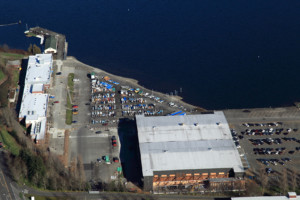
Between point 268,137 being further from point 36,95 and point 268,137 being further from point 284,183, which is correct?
point 36,95

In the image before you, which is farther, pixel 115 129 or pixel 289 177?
pixel 115 129

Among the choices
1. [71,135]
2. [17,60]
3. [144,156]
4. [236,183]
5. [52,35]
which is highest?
[52,35]

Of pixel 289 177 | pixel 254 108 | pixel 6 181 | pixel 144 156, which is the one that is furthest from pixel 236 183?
pixel 6 181

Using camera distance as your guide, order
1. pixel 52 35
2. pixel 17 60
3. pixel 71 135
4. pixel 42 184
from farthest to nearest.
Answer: pixel 52 35
pixel 17 60
pixel 71 135
pixel 42 184

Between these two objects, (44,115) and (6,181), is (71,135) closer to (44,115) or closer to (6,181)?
(44,115)

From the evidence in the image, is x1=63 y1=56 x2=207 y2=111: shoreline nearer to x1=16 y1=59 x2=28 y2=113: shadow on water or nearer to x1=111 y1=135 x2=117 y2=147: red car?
x1=16 y1=59 x2=28 y2=113: shadow on water

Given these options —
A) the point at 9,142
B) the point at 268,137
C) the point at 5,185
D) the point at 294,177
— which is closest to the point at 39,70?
the point at 9,142

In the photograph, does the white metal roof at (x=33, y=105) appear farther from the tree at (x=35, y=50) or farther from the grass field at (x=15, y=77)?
the tree at (x=35, y=50)
